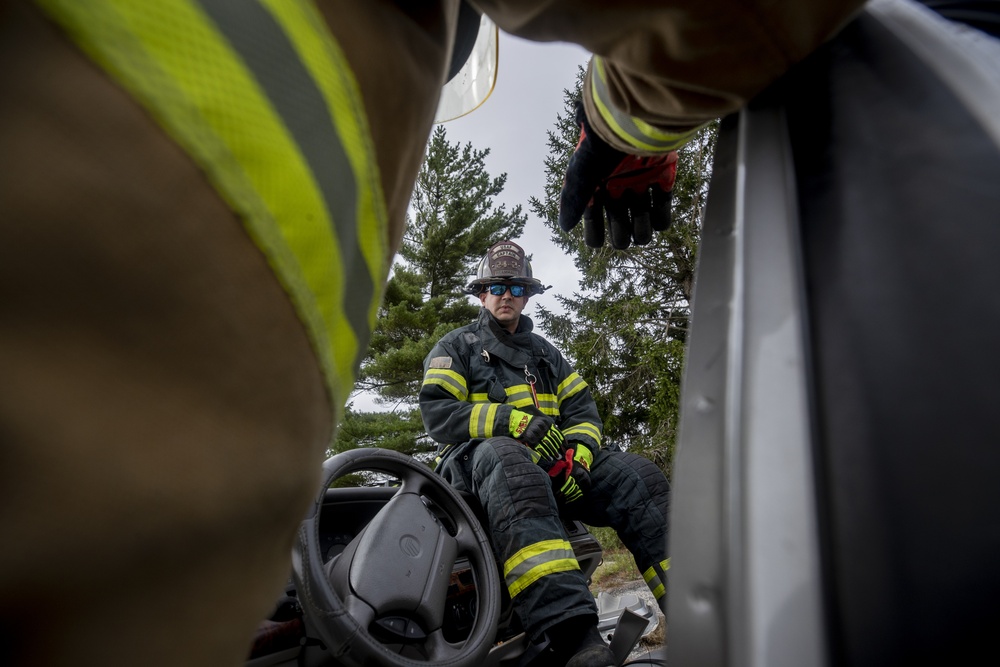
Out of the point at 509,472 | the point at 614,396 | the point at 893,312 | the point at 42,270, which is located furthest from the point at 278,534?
the point at 614,396

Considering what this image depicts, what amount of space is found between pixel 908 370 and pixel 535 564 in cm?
164

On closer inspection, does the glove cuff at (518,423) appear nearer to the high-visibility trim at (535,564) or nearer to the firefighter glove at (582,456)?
the firefighter glove at (582,456)

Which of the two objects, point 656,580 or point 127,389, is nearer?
point 127,389

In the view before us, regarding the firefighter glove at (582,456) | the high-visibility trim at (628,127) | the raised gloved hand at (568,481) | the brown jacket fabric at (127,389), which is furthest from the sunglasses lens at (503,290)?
the brown jacket fabric at (127,389)

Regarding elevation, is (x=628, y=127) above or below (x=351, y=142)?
above

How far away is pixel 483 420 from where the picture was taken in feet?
8.20

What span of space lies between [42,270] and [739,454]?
309 mm

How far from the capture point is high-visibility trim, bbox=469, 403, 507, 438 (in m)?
2.46

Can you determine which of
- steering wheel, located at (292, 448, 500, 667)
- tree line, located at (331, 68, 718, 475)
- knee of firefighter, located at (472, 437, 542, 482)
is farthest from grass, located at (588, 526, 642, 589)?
steering wheel, located at (292, 448, 500, 667)

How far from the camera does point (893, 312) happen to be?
298 millimetres

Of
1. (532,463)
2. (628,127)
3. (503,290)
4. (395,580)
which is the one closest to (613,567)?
(503,290)

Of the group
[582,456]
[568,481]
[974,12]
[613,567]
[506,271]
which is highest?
[506,271]

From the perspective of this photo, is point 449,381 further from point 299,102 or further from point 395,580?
point 299,102

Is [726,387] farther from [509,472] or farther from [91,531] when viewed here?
[509,472]
